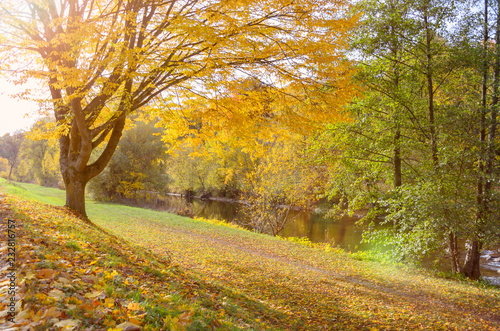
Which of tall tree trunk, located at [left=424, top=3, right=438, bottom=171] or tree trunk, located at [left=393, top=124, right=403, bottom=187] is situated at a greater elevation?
tall tree trunk, located at [left=424, top=3, right=438, bottom=171]

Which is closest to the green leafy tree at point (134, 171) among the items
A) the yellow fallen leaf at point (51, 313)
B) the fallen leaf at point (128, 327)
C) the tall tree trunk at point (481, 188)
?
the tall tree trunk at point (481, 188)

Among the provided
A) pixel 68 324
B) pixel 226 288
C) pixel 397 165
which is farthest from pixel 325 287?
pixel 397 165

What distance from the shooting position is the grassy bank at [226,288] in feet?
9.51

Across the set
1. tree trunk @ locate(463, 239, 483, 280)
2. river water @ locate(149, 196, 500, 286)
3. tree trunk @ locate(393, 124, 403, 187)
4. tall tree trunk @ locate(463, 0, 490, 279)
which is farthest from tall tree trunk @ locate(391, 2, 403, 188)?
river water @ locate(149, 196, 500, 286)

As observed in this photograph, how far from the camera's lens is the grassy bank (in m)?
2.90

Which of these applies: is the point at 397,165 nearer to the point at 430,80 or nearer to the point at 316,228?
the point at 430,80

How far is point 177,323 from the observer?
272 centimetres

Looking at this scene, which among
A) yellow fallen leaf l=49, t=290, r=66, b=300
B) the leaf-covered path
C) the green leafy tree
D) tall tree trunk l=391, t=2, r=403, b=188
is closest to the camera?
yellow fallen leaf l=49, t=290, r=66, b=300

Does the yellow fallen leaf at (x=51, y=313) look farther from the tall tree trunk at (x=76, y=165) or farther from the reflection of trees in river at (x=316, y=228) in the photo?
the reflection of trees in river at (x=316, y=228)

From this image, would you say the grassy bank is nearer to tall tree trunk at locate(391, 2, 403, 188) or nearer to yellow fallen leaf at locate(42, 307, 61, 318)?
yellow fallen leaf at locate(42, 307, 61, 318)

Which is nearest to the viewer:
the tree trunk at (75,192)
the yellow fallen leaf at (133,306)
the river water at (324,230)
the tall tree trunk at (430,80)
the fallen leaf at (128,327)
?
the fallen leaf at (128,327)

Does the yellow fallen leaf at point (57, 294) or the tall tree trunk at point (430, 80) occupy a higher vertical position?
the tall tree trunk at point (430, 80)

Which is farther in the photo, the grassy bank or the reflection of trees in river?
the reflection of trees in river

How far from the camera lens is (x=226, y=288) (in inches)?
223
